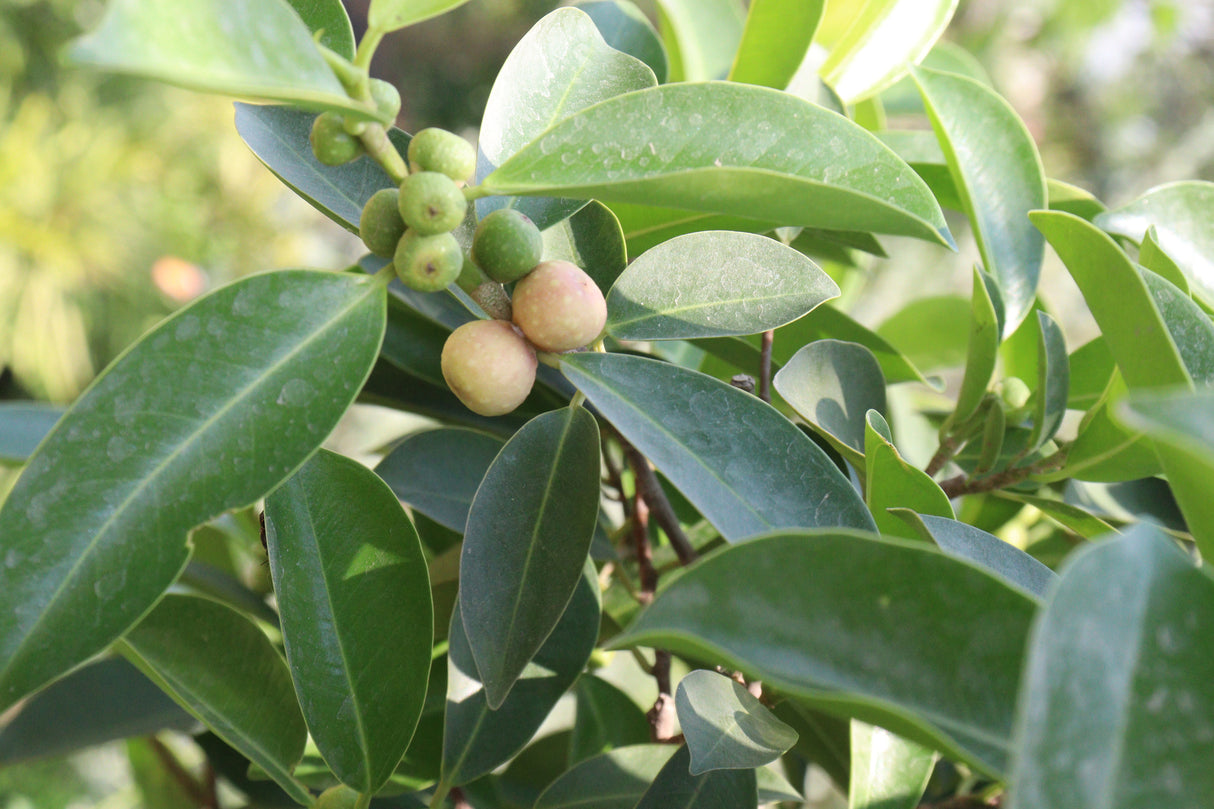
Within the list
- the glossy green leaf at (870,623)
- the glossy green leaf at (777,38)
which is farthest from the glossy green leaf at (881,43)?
the glossy green leaf at (870,623)

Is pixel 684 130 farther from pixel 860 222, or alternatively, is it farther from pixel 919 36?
pixel 919 36

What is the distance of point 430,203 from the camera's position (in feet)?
0.97

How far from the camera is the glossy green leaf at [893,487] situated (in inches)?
13.4

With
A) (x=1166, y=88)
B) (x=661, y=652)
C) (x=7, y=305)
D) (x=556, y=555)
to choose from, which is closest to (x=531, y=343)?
(x=556, y=555)

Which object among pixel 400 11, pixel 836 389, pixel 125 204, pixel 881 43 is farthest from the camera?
pixel 125 204

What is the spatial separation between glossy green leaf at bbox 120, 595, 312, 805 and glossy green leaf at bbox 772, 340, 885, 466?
11.0 inches

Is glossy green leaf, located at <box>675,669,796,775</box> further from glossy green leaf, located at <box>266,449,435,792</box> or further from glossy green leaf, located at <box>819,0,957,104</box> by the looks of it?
glossy green leaf, located at <box>819,0,957,104</box>

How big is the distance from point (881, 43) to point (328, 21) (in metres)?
0.33

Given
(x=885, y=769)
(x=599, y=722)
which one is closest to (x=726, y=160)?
(x=885, y=769)

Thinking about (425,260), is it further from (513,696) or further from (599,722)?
(599,722)

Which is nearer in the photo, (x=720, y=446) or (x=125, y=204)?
(x=720, y=446)

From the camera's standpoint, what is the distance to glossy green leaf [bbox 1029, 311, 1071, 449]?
410 millimetres

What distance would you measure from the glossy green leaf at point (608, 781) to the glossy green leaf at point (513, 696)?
0.03m

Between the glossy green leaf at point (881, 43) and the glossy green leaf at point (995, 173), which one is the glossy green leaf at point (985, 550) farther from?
the glossy green leaf at point (881, 43)
